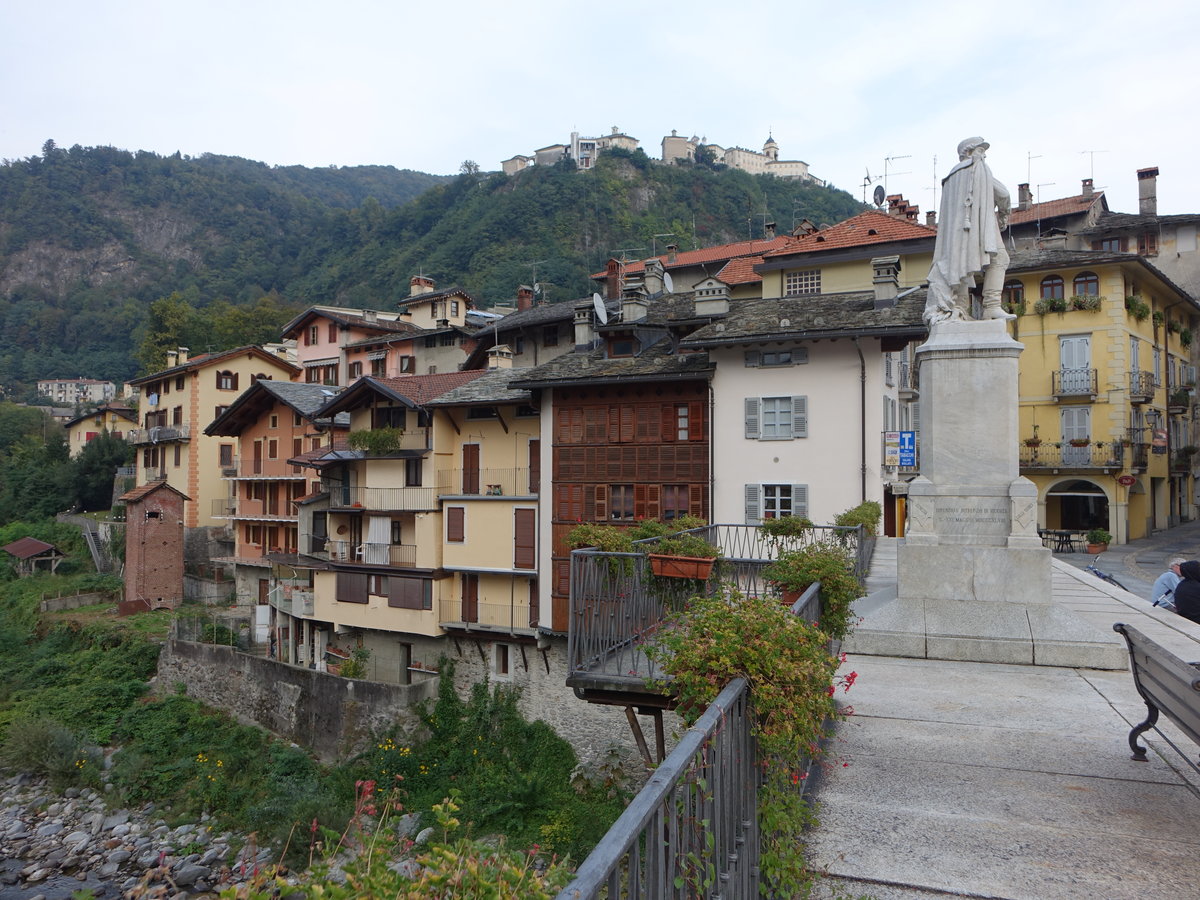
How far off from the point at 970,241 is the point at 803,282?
87.3ft

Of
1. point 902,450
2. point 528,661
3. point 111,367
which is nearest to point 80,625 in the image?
point 528,661

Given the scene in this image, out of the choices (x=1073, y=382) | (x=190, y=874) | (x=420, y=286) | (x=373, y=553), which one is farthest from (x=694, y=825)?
→ (x=420, y=286)

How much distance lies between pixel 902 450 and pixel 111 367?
113043 mm

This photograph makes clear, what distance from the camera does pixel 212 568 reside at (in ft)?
150

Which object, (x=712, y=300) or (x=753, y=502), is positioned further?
(x=712, y=300)

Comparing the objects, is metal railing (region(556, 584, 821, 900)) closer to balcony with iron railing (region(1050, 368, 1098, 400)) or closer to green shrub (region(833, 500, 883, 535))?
green shrub (region(833, 500, 883, 535))

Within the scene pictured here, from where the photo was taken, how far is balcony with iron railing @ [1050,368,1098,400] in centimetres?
3375

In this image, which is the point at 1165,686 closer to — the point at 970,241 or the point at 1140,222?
the point at 970,241

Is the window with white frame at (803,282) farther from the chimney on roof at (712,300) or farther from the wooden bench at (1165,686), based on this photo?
the wooden bench at (1165,686)

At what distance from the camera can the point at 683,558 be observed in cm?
881

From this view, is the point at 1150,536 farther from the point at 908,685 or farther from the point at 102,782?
the point at 102,782

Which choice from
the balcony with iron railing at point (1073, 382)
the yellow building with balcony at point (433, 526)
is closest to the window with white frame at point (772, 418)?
the yellow building with balcony at point (433, 526)

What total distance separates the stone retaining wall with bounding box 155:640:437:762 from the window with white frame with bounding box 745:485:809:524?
12.7 meters

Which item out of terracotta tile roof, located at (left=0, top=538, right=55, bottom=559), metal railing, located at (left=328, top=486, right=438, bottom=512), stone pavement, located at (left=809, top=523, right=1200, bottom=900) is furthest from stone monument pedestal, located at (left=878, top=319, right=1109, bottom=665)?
terracotta tile roof, located at (left=0, top=538, right=55, bottom=559)
